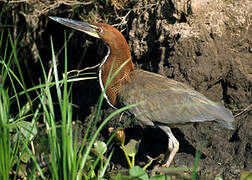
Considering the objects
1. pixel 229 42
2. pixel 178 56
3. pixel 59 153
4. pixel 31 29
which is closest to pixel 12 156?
pixel 59 153

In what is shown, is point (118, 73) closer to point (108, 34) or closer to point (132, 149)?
point (108, 34)

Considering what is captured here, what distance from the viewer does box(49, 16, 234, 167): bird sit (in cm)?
434

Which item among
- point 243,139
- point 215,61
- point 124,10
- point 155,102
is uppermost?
point 124,10

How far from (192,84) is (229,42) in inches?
22.7

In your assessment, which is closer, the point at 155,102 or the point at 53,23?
the point at 155,102

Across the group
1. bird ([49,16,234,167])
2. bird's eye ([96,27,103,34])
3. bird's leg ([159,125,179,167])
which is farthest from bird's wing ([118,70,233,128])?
bird's eye ([96,27,103,34])

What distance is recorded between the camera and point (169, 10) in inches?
183

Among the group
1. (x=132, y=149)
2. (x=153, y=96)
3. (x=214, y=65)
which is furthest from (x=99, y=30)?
(x=132, y=149)

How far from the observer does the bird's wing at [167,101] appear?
4316 mm

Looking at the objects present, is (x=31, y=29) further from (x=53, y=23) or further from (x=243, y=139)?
(x=243, y=139)

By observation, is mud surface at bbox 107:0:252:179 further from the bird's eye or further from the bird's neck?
the bird's eye

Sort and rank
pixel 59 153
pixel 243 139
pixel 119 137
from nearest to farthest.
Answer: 1. pixel 59 153
2. pixel 119 137
3. pixel 243 139

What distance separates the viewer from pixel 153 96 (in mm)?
4582

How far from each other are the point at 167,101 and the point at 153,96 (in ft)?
0.50
